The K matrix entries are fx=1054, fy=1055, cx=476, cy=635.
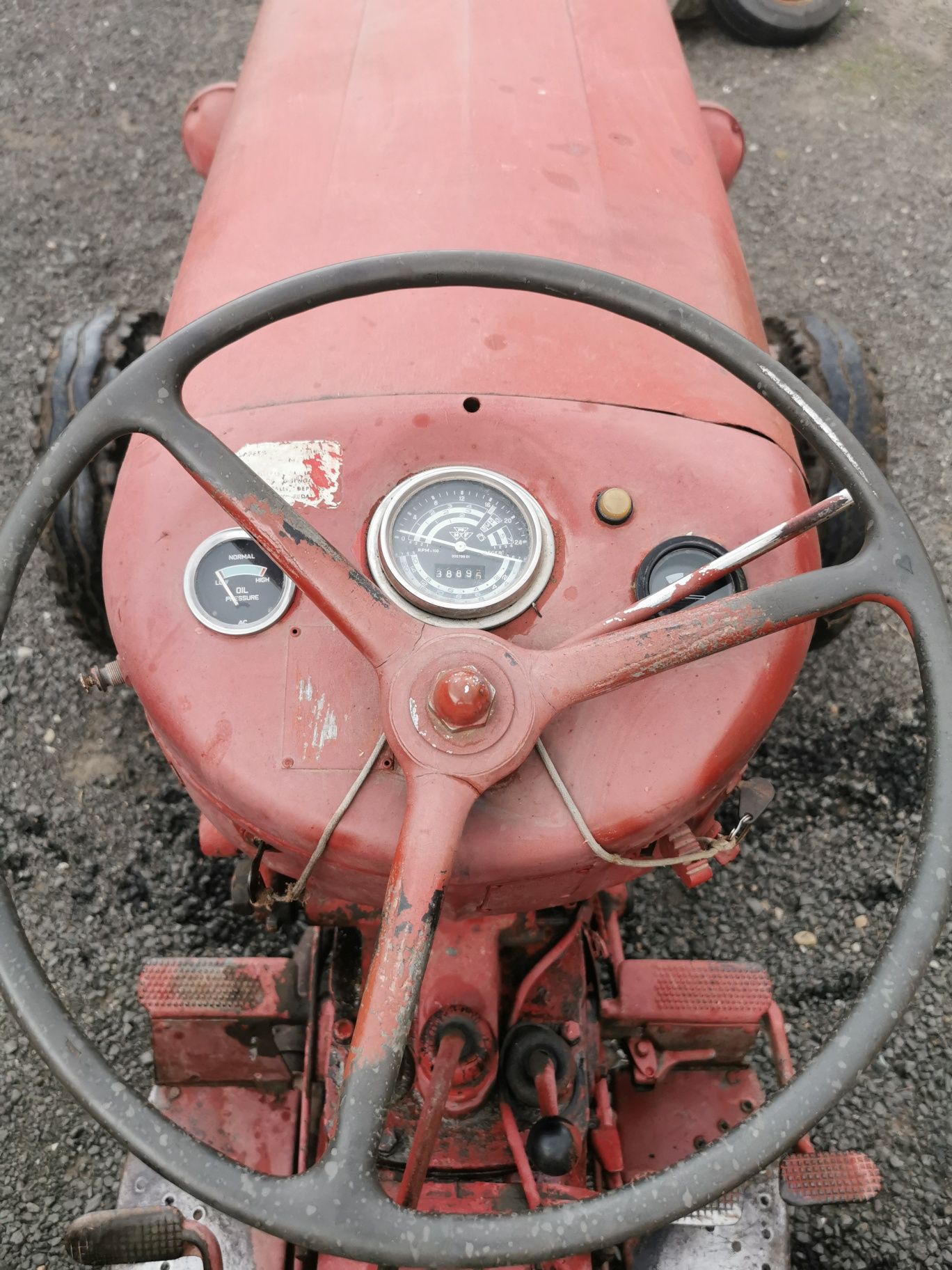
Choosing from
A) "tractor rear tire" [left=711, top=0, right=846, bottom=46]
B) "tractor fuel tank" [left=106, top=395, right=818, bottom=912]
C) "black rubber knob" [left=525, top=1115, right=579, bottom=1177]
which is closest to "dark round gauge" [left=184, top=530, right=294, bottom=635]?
"tractor fuel tank" [left=106, top=395, right=818, bottom=912]

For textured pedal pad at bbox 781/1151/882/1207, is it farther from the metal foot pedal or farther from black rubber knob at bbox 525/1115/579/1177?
the metal foot pedal

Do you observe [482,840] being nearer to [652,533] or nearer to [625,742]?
[625,742]

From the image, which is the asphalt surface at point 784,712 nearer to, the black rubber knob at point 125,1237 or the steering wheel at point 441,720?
the black rubber knob at point 125,1237

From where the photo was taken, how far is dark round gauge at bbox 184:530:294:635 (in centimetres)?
129

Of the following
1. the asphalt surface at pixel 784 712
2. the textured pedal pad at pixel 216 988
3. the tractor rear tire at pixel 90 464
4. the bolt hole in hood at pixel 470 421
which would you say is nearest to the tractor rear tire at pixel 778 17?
the asphalt surface at pixel 784 712

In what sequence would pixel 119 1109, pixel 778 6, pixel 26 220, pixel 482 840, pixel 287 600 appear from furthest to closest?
pixel 778 6, pixel 26 220, pixel 287 600, pixel 482 840, pixel 119 1109

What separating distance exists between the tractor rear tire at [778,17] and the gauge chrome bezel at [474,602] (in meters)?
3.43

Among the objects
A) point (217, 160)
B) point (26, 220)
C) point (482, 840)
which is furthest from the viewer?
point (26, 220)

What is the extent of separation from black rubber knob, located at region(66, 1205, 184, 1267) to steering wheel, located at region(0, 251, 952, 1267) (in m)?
0.55

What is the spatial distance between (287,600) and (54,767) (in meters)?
1.45

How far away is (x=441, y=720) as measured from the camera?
104 centimetres

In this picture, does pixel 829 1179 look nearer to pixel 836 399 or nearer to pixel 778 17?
pixel 836 399

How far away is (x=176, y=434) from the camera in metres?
1.21

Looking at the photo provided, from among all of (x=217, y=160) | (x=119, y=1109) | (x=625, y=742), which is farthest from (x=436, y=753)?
(x=217, y=160)
